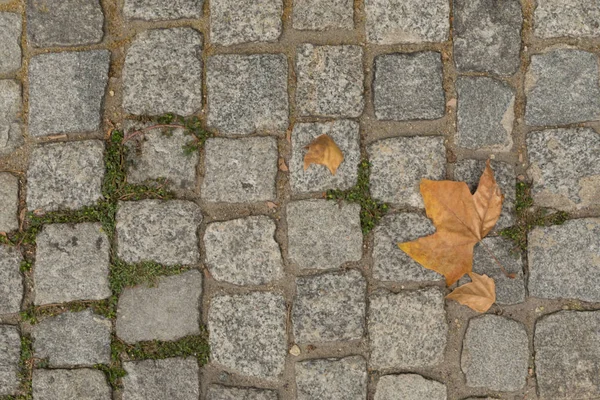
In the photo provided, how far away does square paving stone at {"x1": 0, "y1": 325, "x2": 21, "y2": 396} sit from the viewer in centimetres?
264

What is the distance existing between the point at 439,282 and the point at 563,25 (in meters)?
1.43

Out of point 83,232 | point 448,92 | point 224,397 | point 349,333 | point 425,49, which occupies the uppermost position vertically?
point 425,49

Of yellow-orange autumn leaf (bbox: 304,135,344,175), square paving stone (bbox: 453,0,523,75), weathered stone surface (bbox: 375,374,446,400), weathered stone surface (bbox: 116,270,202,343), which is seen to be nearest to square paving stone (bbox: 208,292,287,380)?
weathered stone surface (bbox: 116,270,202,343)

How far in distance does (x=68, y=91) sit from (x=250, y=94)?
3.06ft

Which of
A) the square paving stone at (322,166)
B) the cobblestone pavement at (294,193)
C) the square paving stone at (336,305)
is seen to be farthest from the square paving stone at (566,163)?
the square paving stone at (336,305)

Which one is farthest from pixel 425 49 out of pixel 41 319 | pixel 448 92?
pixel 41 319

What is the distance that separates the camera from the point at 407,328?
2570mm

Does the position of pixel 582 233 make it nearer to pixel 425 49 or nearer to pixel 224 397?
pixel 425 49

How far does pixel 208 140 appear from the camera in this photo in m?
2.58

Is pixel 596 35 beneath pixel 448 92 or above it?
above

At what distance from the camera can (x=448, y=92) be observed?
8.41 ft

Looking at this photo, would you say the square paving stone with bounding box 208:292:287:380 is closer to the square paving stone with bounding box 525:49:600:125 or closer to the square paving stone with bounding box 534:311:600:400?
the square paving stone with bounding box 534:311:600:400

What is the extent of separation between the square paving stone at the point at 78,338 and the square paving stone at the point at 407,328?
1.37 meters

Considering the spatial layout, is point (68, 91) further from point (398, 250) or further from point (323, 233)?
point (398, 250)
